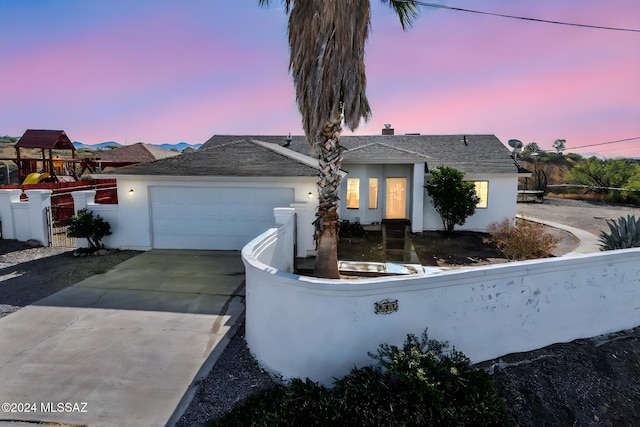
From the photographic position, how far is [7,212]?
477 inches

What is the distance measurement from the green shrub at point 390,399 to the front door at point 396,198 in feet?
43.2

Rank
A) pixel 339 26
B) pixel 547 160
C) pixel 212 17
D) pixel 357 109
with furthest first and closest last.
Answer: pixel 547 160 → pixel 212 17 → pixel 357 109 → pixel 339 26

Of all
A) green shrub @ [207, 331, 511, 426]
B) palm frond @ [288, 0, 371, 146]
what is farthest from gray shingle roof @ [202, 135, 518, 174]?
green shrub @ [207, 331, 511, 426]

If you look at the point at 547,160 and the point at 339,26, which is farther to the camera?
the point at 547,160

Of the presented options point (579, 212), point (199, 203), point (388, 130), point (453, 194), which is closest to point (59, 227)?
point (199, 203)

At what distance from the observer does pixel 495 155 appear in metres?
17.8

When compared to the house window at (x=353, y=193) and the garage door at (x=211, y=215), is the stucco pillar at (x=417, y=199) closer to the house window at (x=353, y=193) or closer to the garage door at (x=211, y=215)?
the house window at (x=353, y=193)

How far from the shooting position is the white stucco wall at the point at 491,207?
52.6 ft

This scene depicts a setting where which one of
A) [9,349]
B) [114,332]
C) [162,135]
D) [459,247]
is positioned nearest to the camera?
[9,349]

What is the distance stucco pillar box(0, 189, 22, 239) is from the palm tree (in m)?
11.1

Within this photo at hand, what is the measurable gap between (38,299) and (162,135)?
175 ft

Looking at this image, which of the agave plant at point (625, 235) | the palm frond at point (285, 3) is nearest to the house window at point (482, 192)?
the agave plant at point (625, 235)

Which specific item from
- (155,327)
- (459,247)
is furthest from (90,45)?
(459,247)

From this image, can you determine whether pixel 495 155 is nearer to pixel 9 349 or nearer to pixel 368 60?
pixel 368 60
